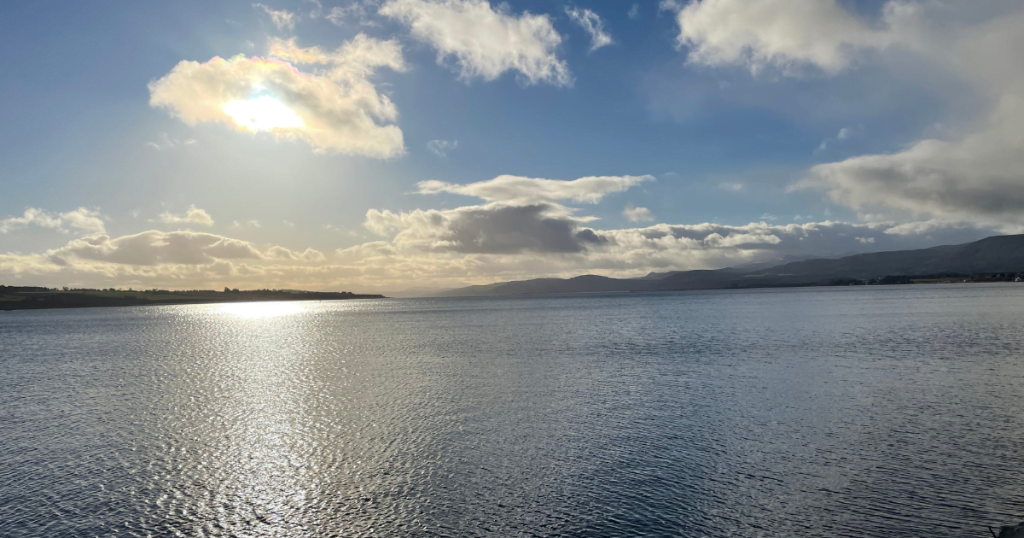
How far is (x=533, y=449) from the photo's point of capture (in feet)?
84.4

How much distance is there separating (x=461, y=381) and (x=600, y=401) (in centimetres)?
1470

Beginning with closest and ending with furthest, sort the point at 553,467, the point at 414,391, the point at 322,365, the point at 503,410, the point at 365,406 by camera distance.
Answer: the point at 553,467 < the point at 503,410 < the point at 365,406 < the point at 414,391 < the point at 322,365

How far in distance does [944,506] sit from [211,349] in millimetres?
93053

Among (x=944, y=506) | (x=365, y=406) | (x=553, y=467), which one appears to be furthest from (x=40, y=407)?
(x=944, y=506)

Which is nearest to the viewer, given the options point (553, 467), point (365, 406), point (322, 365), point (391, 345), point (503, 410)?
point (553, 467)

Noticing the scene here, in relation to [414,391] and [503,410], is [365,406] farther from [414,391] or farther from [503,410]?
[503,410]

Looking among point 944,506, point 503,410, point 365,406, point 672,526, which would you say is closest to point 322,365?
point 365,406

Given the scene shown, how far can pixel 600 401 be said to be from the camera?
3644 centimetres

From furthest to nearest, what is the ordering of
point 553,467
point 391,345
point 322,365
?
point 391,345
point 322,365
point 553,467

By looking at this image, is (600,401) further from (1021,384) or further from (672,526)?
(1021,384)

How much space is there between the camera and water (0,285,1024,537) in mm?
17922

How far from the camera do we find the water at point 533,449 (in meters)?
17.9

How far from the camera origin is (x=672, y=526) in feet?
56.2

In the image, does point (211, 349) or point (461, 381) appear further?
point (211, 349)
